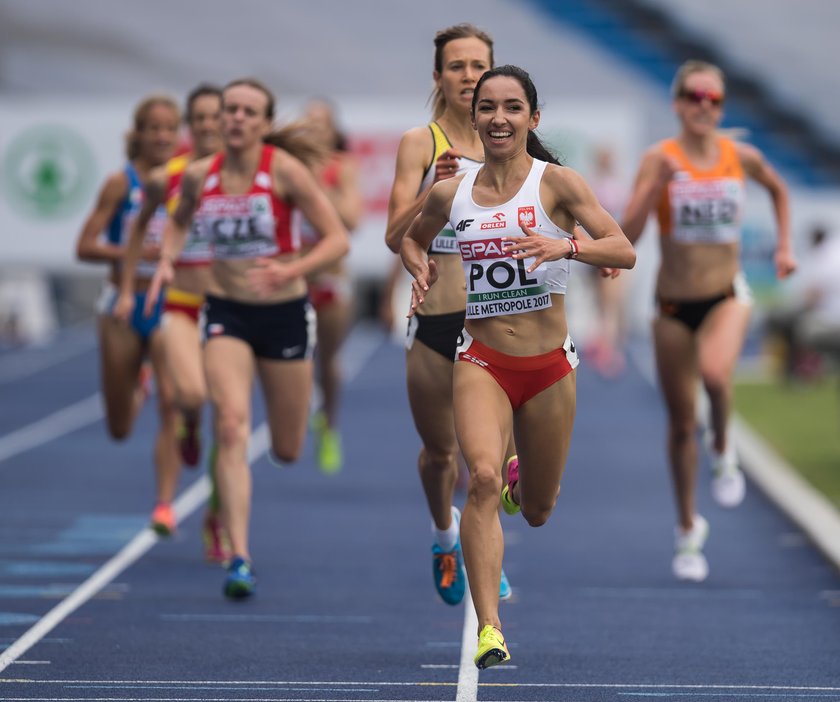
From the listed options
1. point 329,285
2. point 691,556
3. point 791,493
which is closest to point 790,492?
point 791,493

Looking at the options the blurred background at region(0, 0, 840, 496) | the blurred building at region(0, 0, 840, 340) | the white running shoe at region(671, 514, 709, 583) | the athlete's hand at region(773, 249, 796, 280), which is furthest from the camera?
the blurred building at region(0, 0, 840, 340)

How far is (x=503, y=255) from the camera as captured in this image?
6.56 metres

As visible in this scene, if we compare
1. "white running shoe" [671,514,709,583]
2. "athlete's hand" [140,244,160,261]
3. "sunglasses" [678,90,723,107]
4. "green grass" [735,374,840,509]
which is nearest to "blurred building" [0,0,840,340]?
"green grass" [735,374,840,509]

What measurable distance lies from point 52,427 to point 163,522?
782cm

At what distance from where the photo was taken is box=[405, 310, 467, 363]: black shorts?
7.55 meters

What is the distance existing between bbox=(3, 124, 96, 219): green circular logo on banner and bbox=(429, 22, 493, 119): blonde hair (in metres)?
22.6

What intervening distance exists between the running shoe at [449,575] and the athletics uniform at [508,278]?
1.25 meters

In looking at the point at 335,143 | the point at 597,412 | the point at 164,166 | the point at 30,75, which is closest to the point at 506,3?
the point at 30,75

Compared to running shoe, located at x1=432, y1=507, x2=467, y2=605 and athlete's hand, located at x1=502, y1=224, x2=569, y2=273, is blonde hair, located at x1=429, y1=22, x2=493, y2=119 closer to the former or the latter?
athlete's hand, located at x1=502, y1=224, x2=569, y2=273

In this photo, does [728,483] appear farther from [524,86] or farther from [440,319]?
[524,86]

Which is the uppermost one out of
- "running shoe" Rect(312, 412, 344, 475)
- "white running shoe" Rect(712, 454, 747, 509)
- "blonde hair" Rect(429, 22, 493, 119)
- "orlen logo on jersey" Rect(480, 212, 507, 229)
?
"blonde hair" Rect(429, 22, 493, 119)

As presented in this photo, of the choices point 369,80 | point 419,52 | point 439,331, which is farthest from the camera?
point 419,52

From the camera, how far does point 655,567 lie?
10.1m

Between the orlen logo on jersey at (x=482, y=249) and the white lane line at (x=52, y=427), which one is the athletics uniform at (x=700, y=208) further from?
the white lane line at (x=52, y=427)
